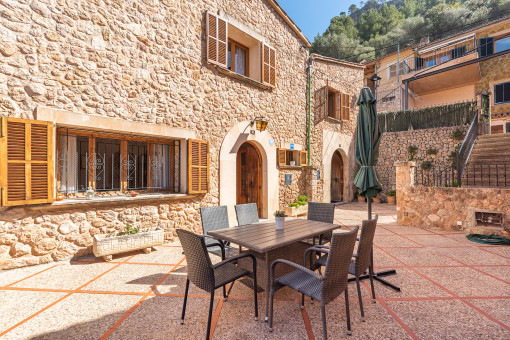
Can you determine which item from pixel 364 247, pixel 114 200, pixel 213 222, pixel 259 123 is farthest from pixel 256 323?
pixel 259 123

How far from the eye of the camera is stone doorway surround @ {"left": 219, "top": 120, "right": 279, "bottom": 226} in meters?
5.75

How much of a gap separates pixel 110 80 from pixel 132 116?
69cm

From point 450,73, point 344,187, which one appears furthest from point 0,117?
point 450,73

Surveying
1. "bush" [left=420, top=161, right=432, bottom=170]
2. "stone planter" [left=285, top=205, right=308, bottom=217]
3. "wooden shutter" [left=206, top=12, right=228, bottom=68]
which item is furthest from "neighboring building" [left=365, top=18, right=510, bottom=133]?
"wooden shutter" [left=206, top=12, right=228, bottom=68]

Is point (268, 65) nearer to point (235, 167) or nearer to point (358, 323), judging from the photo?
point (235, 167)

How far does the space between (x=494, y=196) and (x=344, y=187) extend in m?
5.71

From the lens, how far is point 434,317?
2.28m

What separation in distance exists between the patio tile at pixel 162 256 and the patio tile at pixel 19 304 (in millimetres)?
1177

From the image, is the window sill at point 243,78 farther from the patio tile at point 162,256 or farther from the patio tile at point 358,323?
the patio tile at point 358,323

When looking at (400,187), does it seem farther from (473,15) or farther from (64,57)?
(473,15)

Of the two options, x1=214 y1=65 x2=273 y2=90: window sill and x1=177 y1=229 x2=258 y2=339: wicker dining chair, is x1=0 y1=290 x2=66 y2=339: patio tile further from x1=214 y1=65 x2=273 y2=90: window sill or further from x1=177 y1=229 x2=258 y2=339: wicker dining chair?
x1=214 y1=65 x2=273 y2=90: window sill

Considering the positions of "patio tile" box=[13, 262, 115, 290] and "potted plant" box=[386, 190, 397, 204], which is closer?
"patio tile" box=[13, 262, 115, 290]

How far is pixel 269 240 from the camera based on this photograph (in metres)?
2.51

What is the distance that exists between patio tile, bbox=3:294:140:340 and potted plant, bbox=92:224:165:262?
3.49ft
